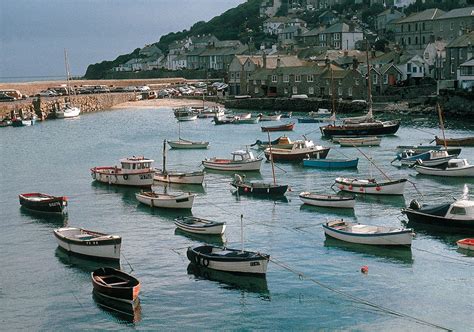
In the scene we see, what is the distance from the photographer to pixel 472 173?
172ft

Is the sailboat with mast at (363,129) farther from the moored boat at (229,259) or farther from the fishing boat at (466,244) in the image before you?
the moored boat at (229,259)

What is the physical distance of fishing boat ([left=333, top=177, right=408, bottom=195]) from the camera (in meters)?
46.5

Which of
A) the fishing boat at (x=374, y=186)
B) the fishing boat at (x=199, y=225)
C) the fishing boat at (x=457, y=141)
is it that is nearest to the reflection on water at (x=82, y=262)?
the fishing boat at (x=199, y=225)

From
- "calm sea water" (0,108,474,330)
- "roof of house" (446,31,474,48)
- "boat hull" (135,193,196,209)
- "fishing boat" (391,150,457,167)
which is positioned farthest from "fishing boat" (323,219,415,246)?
"roof of house" (446,31,474,48)

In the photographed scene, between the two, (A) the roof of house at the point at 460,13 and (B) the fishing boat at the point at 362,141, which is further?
(A) the roof of house at the point at 460,13

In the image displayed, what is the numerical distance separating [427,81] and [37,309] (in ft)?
306

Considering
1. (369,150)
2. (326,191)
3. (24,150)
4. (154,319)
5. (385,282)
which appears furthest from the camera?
(24,150)

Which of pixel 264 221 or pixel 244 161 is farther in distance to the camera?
pixel 244 161

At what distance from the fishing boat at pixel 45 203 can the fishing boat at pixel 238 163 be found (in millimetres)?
16281

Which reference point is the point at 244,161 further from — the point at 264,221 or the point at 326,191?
the point at 264,221

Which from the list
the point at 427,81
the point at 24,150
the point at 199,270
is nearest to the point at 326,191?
the point at 199,270

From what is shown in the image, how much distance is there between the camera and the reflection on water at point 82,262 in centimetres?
3406

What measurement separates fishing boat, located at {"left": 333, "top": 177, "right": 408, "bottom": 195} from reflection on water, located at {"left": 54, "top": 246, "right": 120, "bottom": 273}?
19.0 meters

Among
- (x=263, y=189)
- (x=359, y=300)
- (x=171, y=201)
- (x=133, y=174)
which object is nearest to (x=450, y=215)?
(x=359, y=300)
